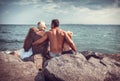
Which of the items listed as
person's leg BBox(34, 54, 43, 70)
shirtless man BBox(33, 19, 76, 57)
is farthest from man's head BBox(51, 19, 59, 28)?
person's leg BBox(34, 54, 43, 70)

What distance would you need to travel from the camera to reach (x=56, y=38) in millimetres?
5281

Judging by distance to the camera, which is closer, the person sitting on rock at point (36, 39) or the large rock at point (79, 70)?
the large rock at point (79, 70)

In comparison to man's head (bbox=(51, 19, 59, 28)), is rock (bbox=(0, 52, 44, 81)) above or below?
below

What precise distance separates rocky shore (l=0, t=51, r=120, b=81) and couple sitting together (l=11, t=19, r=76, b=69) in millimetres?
841

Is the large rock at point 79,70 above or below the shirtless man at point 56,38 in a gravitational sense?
below

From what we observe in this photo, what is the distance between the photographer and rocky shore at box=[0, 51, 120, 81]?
3.93 metres

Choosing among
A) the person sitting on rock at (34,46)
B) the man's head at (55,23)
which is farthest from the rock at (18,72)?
the man's head at (55,23)

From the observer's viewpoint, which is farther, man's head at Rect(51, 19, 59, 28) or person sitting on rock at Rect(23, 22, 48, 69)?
person sitting on rock at Rect(23, 22, 48, 69)

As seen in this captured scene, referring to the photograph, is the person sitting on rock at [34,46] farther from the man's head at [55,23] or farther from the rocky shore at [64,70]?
the rocky shore at [64,70]

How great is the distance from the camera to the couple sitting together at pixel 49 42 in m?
5.23

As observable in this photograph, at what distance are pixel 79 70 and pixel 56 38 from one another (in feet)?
4.81

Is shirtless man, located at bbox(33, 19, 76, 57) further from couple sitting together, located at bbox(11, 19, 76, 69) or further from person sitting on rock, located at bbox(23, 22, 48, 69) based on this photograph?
person sitting on rock, located at bbox(23, 22, 48, 69)

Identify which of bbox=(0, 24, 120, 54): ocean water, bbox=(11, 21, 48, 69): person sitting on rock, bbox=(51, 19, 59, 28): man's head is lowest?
bbox=(0, 24, 120, 54): ocean water

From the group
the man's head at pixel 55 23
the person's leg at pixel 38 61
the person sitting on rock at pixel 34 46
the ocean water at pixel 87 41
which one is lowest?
the ocean water at pixel 87 41
